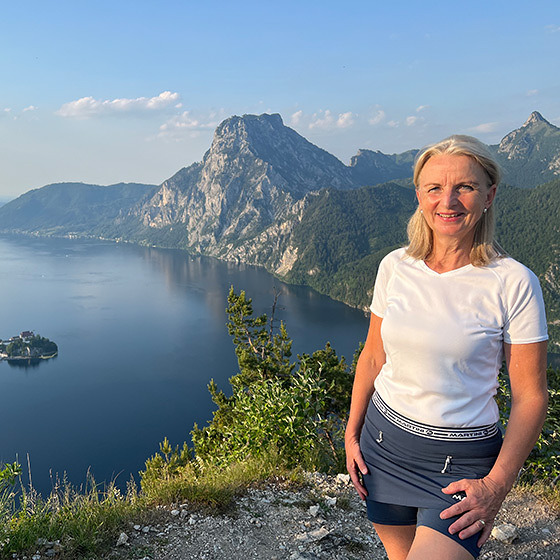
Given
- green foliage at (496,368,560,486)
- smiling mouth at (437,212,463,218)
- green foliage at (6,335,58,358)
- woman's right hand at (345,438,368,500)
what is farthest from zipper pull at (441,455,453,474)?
green foliage at (6,335,58,358)

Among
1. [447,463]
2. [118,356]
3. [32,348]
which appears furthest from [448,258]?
[32,348]

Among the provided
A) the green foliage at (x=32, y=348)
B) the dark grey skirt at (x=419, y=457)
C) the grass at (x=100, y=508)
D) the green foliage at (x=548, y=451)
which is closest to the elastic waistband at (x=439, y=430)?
the dark grey skirt at (x=419, y=457)

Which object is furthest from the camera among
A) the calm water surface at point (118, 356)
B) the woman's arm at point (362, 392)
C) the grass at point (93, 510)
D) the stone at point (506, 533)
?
the calm water surface at point (118, 356)

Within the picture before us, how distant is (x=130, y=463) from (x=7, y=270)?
122398 millimetres

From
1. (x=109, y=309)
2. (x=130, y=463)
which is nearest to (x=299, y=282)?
(x=109, y=309)

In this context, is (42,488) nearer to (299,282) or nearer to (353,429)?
(353,429)

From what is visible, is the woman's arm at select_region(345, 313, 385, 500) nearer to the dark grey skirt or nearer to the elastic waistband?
the dark grey skirt

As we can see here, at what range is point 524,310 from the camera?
1478mm

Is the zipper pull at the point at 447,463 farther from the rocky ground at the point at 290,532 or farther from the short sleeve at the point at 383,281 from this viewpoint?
the rocky ground at the point at 290,532

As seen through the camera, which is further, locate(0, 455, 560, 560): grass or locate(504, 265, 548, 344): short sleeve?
locate(0, 455, 560, 560): grass

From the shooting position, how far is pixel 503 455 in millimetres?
1554

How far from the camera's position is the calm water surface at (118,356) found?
45803 millimetres

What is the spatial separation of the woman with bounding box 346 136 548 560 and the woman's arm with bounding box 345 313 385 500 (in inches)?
7.6

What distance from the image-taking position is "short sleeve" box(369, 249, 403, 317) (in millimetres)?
1929
